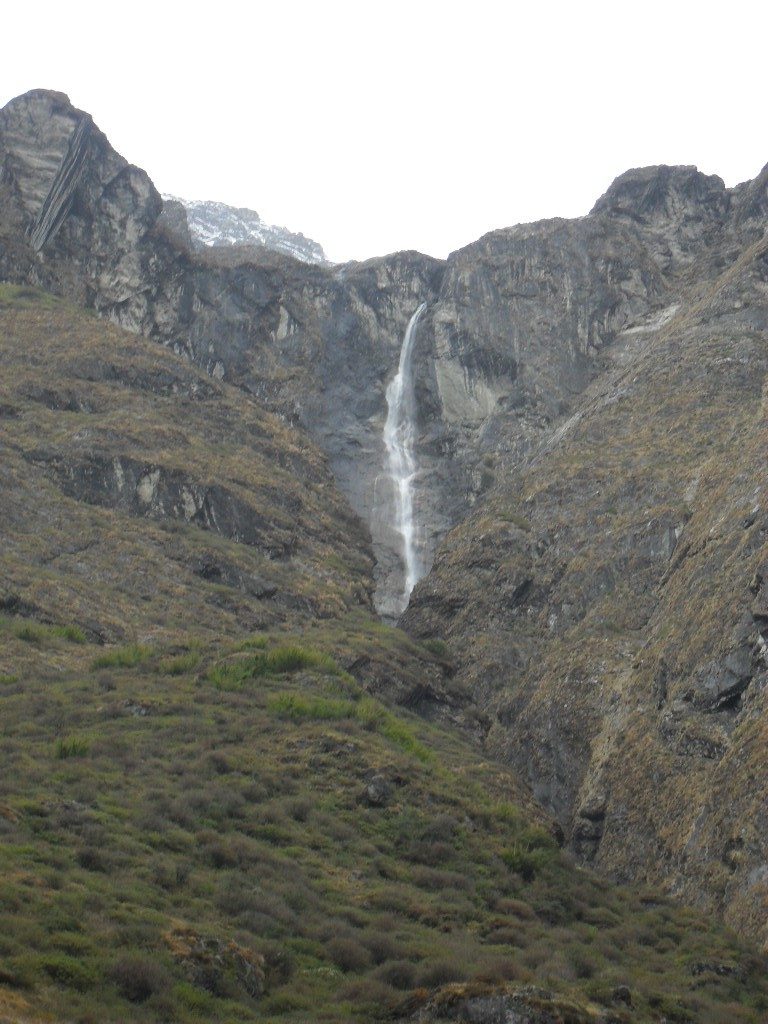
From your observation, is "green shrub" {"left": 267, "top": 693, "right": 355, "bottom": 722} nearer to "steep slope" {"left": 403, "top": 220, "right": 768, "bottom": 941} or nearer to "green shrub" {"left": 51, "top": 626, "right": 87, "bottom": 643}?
"steep slope" {"left": 403, "top": 220, "right": 768, "bottom": 941}

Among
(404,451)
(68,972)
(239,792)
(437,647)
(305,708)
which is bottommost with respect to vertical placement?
(239,792)

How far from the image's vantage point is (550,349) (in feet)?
249

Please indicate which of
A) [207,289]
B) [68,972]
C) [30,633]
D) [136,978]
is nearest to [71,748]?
[30,633]

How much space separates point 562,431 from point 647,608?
22721mm

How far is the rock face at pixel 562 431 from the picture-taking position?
33.7 m

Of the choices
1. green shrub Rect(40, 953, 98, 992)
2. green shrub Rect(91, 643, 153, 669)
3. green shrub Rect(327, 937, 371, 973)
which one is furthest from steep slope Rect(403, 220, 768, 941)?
green shrub Rect(40, 953, 98, 992)

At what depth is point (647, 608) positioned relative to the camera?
43.4 metres

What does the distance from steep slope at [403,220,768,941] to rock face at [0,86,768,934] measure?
0.11 m

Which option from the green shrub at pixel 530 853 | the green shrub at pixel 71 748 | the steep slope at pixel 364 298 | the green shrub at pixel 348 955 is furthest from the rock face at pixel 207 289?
the green shrub at pixel 348 955

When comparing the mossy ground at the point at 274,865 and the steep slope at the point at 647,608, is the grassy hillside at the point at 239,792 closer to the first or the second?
the mossy ground at the point at 274,865

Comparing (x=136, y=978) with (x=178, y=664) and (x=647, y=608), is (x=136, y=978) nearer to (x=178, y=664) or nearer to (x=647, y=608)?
(x=178, y=664)

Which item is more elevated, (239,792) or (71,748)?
(71,748)

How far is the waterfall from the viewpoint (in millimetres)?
63562

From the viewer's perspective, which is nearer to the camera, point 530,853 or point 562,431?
point 530,853
